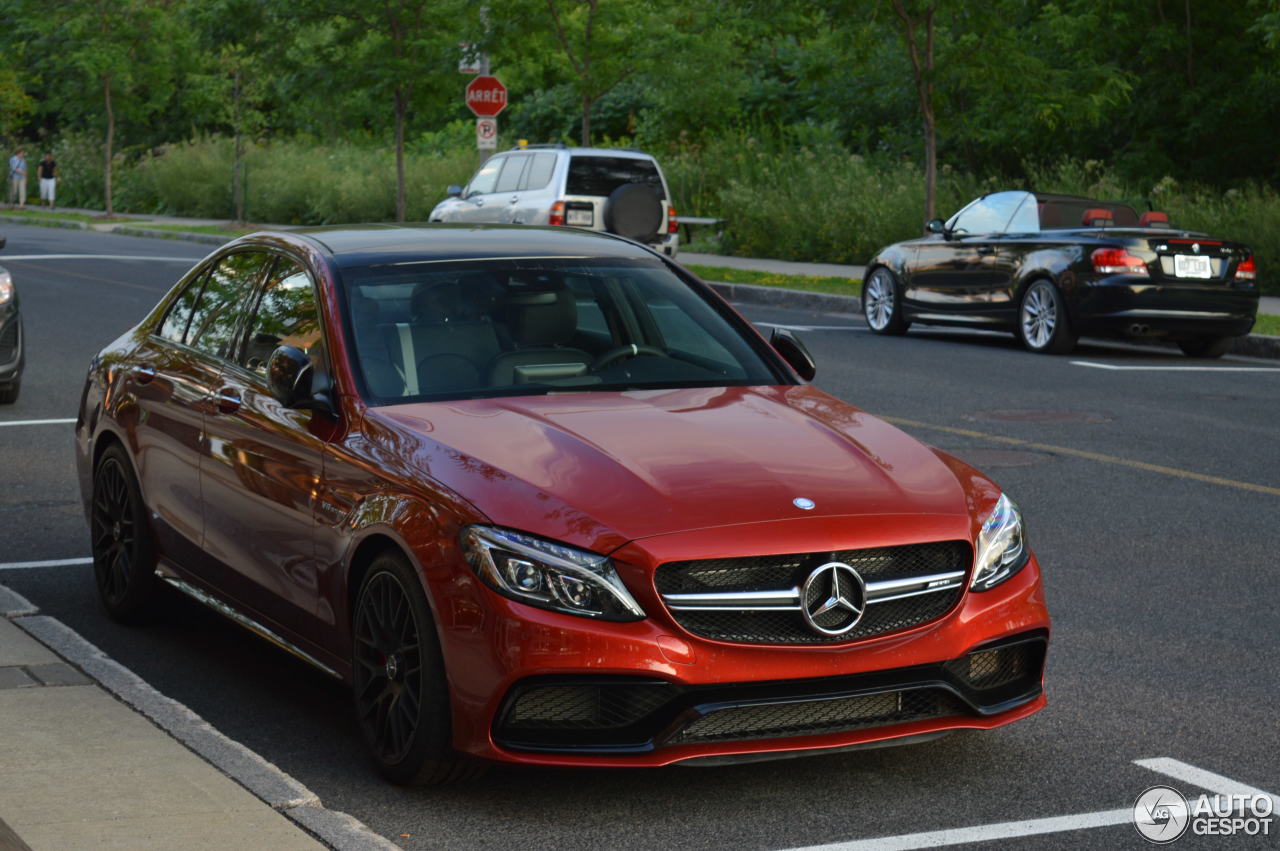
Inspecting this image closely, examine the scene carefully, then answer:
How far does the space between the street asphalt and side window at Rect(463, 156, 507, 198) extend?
13.9m

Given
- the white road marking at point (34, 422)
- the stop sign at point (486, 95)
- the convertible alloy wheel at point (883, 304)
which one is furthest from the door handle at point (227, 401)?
the stop sign at point (486, 95)

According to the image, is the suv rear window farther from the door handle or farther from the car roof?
the door handle

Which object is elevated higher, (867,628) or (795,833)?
(867,628)

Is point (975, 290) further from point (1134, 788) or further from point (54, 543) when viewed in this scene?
point (1134, 788)

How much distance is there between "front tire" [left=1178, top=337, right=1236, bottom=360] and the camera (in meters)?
18.6

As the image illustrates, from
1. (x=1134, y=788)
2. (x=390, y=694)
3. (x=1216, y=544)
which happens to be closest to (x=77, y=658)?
(x=390, y=694)

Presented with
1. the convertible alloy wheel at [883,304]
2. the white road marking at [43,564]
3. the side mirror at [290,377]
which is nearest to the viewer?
the side mirror at [290,377]

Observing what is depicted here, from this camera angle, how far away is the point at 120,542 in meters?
7.19

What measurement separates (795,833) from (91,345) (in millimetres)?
14234

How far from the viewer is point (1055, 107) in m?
26.5

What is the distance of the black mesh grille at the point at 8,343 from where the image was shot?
13.4 metres

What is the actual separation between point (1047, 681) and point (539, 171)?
20224mm

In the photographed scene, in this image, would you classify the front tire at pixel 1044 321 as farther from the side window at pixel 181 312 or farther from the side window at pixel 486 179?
the side window at pixel 181 312

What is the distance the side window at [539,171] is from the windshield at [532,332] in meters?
19.2
